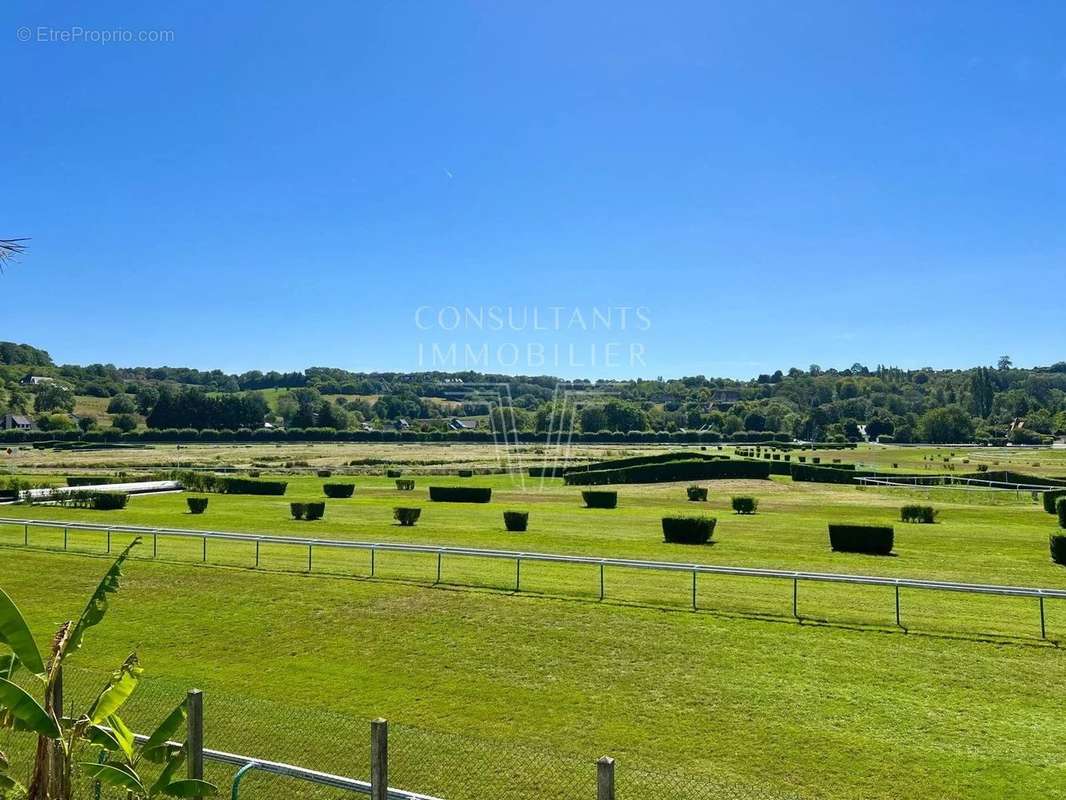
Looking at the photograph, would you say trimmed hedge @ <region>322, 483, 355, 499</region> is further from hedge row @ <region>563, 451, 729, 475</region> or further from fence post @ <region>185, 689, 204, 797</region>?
fence post @ <region>185, 689, 204, 797</region>

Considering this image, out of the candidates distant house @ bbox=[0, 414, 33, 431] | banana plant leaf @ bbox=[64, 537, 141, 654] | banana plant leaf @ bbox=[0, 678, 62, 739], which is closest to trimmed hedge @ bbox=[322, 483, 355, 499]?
banana plant leaf @ bbox=[64, 537, 141, 654]

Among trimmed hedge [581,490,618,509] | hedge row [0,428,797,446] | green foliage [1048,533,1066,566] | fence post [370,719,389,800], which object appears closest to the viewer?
fence post [370,719,389,800]

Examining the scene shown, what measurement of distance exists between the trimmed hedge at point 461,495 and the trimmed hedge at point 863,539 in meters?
22.7

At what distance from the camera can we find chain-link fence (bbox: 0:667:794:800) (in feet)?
29.6

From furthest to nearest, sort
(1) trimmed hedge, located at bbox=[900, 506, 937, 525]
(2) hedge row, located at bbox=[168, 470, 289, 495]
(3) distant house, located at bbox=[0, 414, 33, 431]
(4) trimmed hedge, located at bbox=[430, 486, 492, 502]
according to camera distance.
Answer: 1. (3) distant house, located at bbox=[0, 414, 33, 431]
2. (2) hedge row, located at bbox=[168, 470, 289, 495]
3. (4) trimmed hedge, located at bbox=[430, 486, 492, 502]
4. (1) trimmed hedge, located at bbox=[900, 506, 937, 525]

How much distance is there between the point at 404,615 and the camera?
17.1 metres

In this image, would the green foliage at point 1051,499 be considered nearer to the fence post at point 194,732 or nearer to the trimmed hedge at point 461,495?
the trimmed hedge at point 461,495

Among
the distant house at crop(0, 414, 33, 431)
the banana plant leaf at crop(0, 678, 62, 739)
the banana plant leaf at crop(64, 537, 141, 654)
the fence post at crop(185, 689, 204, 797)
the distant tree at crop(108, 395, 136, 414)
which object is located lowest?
the fence post at crop(185, 689, 204, 797)

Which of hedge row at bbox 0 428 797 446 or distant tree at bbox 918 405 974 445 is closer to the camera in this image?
hedge row at bbox 0 428 797 446

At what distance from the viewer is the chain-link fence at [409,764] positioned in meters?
9.03

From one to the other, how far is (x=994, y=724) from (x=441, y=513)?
1212 inches

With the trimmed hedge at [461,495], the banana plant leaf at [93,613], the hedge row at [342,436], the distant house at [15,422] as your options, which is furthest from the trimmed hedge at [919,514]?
the distant house at [15,422]

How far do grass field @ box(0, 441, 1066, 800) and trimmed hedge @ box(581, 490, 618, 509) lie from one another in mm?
16865

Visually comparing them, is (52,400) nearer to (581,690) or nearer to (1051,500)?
(1051,500)
